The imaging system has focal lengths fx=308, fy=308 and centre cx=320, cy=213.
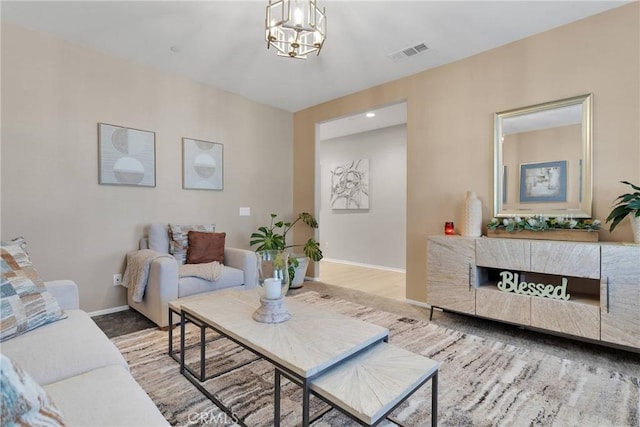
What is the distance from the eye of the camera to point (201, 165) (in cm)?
379

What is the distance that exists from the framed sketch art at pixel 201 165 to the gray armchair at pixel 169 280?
2.17 feet

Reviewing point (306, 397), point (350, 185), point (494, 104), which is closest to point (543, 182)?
point (494, 104)

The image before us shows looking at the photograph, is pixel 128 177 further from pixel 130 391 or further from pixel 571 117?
pixel 571 117

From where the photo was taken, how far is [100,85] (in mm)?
3041

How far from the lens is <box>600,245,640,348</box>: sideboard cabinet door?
6.56ft

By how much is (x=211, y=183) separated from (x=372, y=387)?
10.9ft

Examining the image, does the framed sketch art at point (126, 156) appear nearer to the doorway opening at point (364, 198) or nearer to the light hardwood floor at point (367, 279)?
the doorway opening at point (364, 198)

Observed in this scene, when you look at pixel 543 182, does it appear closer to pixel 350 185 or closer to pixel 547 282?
pixel 547 282

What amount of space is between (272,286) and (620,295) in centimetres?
230

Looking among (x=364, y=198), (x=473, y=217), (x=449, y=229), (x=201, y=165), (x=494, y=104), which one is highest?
(x=494, y=104)

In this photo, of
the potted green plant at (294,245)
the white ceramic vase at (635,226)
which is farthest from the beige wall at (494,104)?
the potted green plant at (294,245)

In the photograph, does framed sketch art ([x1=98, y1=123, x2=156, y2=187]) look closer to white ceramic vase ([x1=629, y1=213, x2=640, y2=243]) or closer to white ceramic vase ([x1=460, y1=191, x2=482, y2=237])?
white ceramic vase ([x1=460, y1=191, x2=482, y2=237])

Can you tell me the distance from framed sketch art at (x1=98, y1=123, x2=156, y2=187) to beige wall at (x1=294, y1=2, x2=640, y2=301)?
240cm

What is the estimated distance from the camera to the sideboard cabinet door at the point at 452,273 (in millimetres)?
2717
